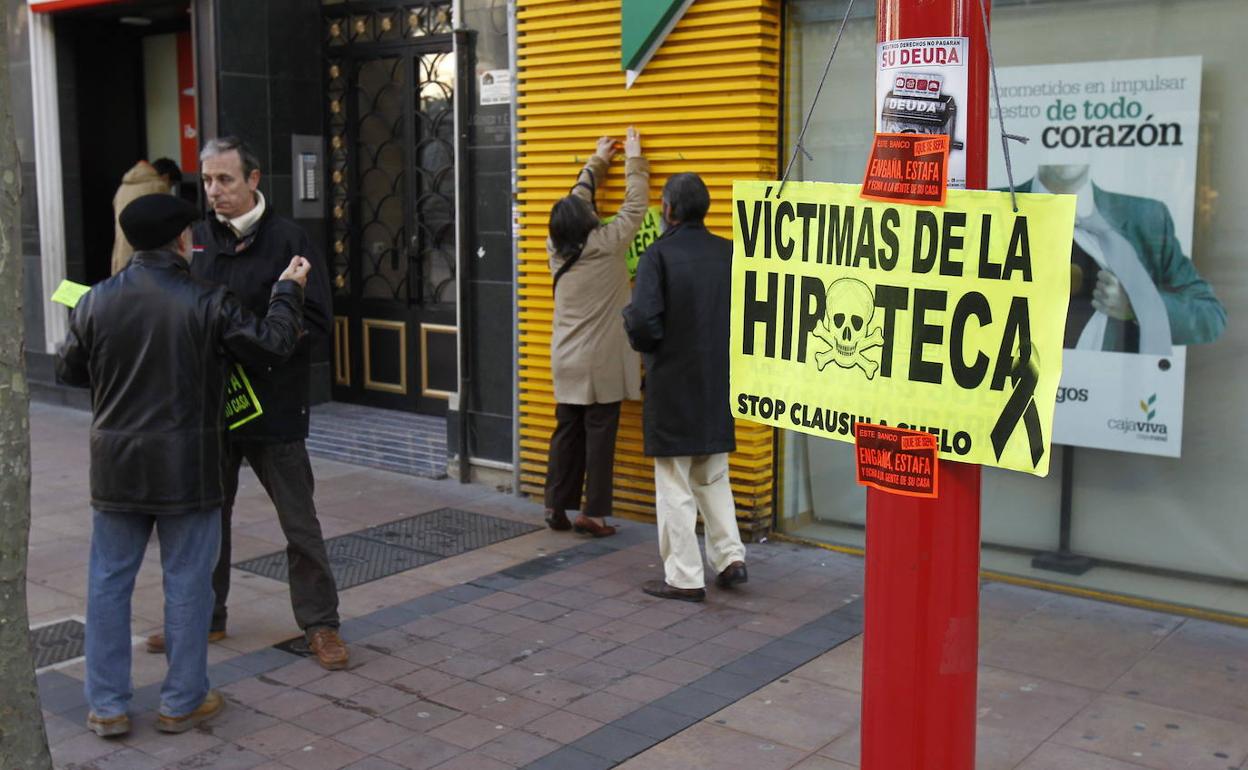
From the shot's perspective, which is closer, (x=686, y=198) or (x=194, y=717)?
(x=194, y=717)

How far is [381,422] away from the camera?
10102 mm

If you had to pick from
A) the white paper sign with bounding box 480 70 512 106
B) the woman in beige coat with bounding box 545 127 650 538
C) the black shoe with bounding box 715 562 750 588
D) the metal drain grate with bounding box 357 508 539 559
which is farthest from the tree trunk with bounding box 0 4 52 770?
the white paper sign with bounding box 480 70 512 106

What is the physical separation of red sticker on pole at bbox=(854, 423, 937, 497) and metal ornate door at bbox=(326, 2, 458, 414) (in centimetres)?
706

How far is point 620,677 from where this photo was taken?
5156 millimetres

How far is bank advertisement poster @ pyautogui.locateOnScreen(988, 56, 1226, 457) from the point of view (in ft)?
18.7

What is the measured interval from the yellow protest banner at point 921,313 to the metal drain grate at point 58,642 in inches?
149

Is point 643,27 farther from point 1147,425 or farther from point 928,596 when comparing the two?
point 928,596

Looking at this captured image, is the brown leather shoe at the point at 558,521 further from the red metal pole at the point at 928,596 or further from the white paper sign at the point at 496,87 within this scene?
the red metal pole at the point at 928,596

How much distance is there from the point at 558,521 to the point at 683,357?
1720mm

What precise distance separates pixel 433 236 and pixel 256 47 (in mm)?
2046

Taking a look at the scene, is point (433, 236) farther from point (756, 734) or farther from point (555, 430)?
point (756, 734)

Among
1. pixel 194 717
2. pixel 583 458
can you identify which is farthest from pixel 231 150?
pixel 583 458

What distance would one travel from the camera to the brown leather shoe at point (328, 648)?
5.26 meters

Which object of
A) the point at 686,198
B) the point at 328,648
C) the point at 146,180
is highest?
the point at 146,180
